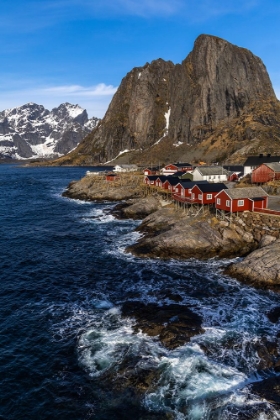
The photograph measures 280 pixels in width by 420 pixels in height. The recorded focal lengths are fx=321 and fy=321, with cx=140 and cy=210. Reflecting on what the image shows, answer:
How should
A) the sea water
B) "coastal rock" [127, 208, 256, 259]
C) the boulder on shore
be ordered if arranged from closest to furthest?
the sea water < "coastal rock" [127, 208, 256, 259] < the boulder on shore

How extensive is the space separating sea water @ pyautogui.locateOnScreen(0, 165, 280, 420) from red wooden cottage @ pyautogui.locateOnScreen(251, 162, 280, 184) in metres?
39.2

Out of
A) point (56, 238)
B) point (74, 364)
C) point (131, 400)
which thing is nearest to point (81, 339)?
point (74, 364)

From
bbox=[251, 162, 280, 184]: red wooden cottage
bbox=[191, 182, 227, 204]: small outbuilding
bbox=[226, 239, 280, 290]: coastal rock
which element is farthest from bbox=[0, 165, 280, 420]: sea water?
bbox=[251, 162, 280, 184]: red wooden cottage

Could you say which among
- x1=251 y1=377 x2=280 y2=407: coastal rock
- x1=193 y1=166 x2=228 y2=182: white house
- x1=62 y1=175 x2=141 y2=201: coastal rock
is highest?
x1=193 y1=166 x2=228 y2=182: white house

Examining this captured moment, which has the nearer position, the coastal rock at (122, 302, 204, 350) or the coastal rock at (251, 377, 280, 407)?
the coastal rock at (251, 377, 280, 407)

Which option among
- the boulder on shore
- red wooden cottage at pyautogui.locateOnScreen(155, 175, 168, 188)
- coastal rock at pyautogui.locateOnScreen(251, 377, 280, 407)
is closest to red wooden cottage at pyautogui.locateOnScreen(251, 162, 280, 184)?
the boulder on shore

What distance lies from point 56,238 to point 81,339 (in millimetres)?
31168

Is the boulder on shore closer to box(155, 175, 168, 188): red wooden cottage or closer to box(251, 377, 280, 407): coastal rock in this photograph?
box(155, 175, 168, 188): red wooden cottage

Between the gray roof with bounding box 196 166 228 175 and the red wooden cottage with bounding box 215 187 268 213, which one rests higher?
the gray roof with bounding box 196 166 228 175

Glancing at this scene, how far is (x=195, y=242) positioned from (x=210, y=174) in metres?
48.6

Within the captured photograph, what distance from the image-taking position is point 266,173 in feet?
237

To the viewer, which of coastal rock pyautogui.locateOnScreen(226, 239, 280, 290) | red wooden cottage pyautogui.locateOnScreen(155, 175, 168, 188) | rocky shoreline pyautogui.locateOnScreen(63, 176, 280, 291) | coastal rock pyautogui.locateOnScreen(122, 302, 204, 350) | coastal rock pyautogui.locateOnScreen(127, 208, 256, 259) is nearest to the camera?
coastal rock pyautogui.locateOnScreen(122, 302, 204, 350)

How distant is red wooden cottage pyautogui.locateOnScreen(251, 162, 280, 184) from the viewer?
71750 mm

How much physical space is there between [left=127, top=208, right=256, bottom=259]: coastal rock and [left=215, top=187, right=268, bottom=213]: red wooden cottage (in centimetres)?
328
